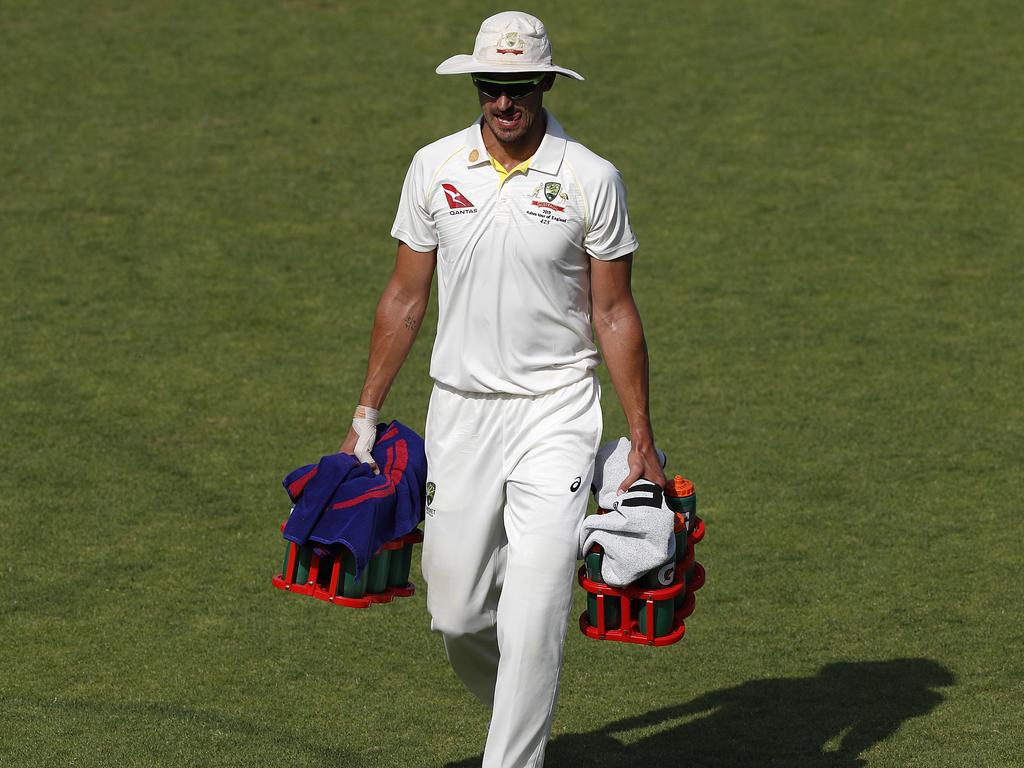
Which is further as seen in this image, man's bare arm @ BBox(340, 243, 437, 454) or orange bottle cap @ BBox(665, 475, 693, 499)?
man's bare arm @ BBox(340, 243, 437, 454)

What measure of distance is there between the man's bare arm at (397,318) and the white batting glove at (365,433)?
1.1 inches

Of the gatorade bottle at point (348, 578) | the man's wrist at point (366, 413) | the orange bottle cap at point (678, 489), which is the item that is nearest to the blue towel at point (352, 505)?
the gatorade bottle at point (348, 578)

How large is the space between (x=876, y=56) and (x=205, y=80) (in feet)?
21.4

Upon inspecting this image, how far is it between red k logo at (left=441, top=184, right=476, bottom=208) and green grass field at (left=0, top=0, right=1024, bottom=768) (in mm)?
2341

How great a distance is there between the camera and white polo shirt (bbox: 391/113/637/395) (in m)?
5.96

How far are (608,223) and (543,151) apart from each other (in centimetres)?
35

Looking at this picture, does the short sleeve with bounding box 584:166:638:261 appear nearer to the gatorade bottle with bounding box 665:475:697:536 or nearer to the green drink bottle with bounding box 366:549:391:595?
the gatorade bottle with bounding box 665:475:697:536

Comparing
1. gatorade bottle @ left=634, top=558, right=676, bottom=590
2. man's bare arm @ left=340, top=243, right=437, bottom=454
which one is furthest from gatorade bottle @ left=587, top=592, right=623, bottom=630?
man's bare arm @ left=340, top=243, right=437, bottom=454

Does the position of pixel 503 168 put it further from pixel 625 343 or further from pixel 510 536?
pixel 510 536

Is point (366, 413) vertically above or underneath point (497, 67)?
underneath

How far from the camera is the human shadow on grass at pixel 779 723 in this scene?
23.0 feet

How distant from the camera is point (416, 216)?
6188mm

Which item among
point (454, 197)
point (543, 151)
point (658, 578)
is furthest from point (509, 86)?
point (658, 578)

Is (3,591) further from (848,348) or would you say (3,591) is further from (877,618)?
(848,348)
